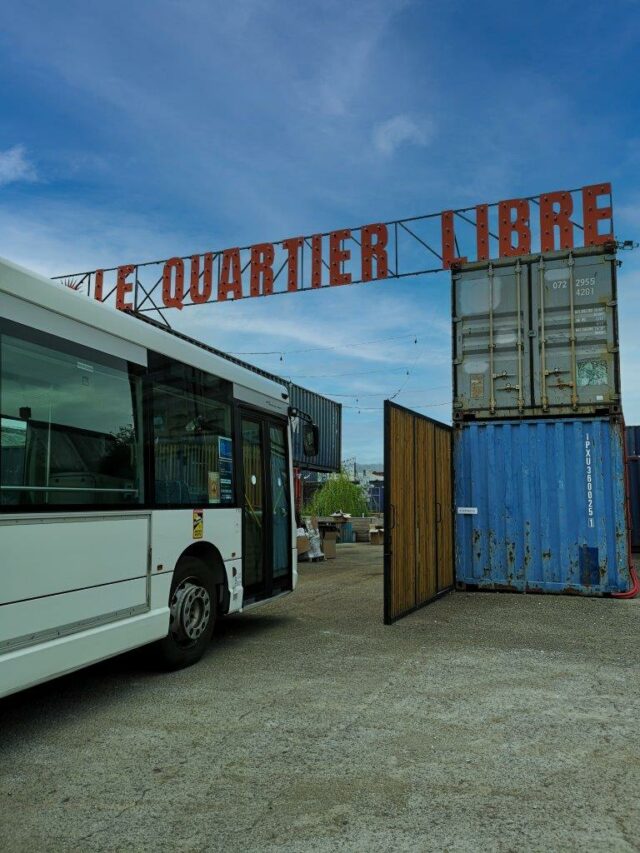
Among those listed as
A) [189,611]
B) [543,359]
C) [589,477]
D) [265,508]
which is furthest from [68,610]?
[543,359]

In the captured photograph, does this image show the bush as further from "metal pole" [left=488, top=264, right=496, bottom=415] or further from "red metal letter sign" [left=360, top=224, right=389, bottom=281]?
"metal pole" [left=488, top=264, right=496, bottom=415]

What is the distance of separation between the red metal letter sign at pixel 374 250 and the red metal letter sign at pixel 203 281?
392 centimetres

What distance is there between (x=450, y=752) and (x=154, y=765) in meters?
1.64

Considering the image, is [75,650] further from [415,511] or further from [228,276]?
[228,276]

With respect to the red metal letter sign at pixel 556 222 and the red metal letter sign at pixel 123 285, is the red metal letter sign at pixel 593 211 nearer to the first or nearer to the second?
the red metal letter sign at pixel 556 222

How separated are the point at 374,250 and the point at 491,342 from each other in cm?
547

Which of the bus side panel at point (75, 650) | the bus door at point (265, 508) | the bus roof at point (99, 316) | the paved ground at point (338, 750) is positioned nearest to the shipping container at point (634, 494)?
the paved ground at point (338, 750)

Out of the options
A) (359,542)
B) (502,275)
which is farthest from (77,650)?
(359,542)

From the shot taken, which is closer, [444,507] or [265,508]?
[265,508]

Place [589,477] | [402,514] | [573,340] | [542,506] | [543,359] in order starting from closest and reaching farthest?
[402,514] → [589,477] → [542,506] → [573,340] → [543,359]

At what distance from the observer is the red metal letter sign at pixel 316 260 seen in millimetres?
15211

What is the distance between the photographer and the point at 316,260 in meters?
15.3

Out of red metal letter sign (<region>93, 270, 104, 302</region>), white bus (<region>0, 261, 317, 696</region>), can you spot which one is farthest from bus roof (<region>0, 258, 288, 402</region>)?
red metal letter sign (<region>93, 270, 104, 302</region>)

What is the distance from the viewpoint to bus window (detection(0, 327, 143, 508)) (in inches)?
153
